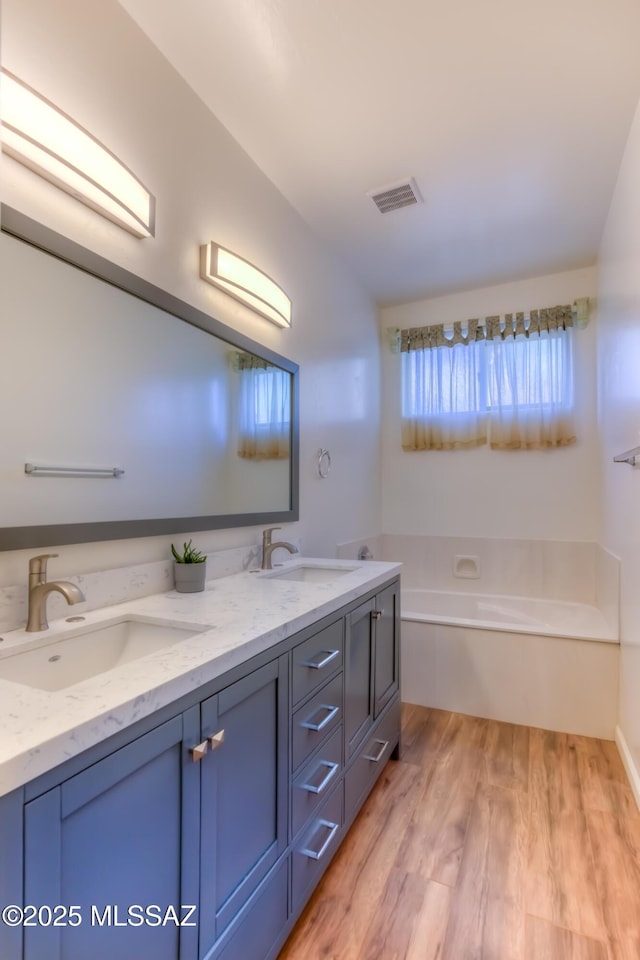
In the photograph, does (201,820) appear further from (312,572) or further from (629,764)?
(629,764)

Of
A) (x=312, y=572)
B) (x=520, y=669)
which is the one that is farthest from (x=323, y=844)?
(x=520, y=669)

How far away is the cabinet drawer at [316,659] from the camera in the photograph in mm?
1202

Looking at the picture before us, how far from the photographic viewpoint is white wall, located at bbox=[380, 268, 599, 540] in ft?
9.73

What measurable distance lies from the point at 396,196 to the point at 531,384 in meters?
1.53

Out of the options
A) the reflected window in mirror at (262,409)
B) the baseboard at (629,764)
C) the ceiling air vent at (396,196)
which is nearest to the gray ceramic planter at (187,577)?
the reflected window in mirror at (262,409)

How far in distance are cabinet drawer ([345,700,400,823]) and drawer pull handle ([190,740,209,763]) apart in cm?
85

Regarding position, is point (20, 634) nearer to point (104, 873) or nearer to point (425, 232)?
point (104, 873)

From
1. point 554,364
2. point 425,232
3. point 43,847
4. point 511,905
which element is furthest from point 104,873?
point 554,364

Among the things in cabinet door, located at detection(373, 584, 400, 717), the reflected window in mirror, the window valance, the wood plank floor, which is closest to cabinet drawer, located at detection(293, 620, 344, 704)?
cabinet door, located at detection(373, 584, 400, 717)

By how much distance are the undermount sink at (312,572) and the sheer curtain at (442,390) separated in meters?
1.66

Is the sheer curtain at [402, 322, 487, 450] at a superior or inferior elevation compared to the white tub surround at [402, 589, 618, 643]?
superior

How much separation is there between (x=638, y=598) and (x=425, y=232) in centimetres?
208

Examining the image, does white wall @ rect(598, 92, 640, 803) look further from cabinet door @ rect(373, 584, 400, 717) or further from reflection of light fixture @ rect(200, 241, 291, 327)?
reflection of light fixture @ rect(200, 241, 291, 327)

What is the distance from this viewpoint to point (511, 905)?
51.8 inches
